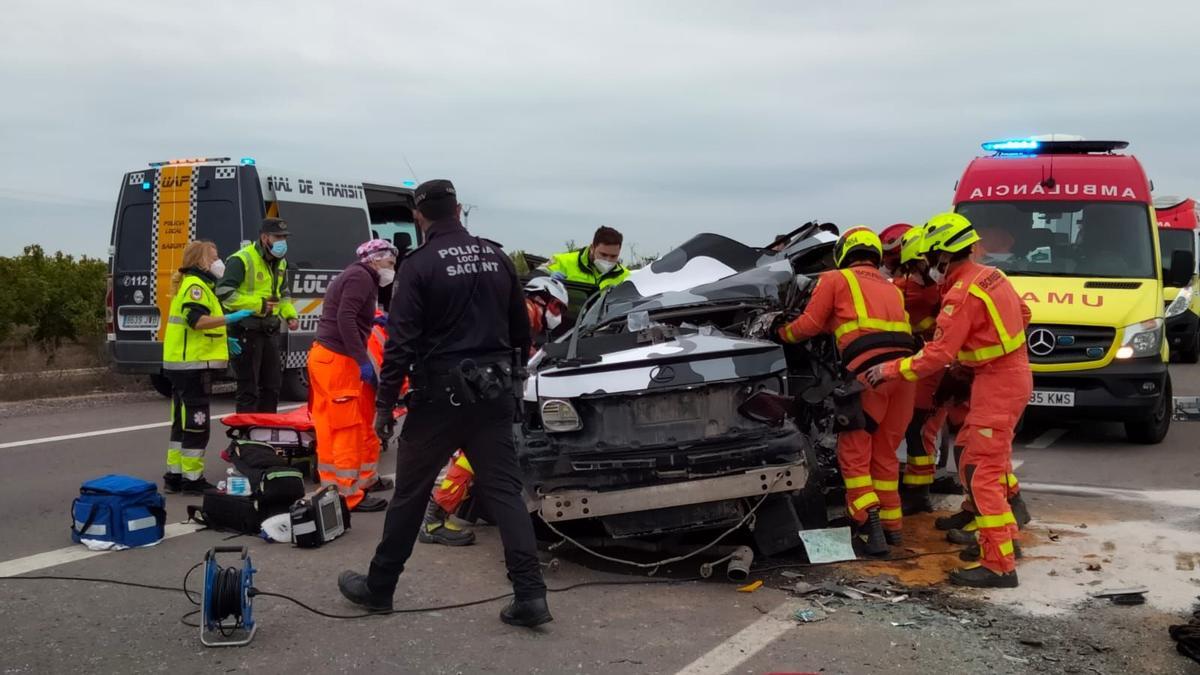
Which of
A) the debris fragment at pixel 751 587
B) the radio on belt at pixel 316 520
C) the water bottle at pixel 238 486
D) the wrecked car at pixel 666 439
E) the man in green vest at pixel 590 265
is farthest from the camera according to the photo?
the man in green vest at pixel 590 265

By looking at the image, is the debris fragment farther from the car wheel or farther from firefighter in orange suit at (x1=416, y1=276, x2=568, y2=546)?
the car wheel

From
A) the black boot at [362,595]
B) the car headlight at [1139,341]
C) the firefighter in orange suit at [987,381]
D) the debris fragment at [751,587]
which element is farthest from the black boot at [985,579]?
the car headlight at [1139,341]

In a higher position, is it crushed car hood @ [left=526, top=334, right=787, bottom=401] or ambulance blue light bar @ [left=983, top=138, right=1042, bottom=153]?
ambulance blue light bar @ [left=983, top=138, right=1042, bottom=153]

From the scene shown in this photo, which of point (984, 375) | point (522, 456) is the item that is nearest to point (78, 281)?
point (522, 456)

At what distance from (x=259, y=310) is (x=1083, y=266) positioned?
708 centimetres

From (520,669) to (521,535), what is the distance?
2.13ft

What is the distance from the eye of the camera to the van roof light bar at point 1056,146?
10.1 m

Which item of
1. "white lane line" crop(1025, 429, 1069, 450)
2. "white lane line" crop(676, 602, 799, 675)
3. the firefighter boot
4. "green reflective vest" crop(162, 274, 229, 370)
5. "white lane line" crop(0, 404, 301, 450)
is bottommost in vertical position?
"white lane line" crop(676, 602, 799, 675)

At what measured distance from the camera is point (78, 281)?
17.1 metres

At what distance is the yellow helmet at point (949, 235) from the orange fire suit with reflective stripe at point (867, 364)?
0.33 meters

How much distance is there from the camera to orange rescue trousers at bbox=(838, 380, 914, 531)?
5.62 m

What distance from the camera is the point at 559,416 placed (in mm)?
5109

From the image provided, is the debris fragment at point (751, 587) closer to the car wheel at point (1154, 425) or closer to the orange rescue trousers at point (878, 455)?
the orange rescue trousers at point (878, 455)

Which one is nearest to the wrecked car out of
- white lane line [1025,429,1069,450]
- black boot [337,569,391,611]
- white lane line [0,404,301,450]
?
black boot [337,569,391,611]
